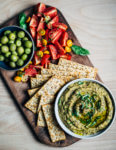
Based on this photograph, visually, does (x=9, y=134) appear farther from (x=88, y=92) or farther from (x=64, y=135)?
(x=88, y=92)

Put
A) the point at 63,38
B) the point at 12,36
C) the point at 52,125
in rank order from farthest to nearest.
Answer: the point at 63,38
the point at 52,125
the point at 12,36

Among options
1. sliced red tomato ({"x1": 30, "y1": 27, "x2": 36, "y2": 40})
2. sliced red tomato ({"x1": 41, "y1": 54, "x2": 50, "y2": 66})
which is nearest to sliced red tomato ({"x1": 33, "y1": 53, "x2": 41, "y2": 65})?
sliced red tomato ({"x1": 41, "y1": 54, "x2": 50, "y2": 66})

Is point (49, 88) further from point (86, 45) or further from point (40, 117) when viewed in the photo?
point (86, 45)

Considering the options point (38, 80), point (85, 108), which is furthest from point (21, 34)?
point (85, 108)

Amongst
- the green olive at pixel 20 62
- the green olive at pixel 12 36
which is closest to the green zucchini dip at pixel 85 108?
the green olive at pixel 20 62

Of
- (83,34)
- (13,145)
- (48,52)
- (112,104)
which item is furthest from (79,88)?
(13,145)

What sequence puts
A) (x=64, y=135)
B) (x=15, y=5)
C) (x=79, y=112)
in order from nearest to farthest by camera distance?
(x=79, y=112) < (x=64, y=135) < (x=15, y=5)
